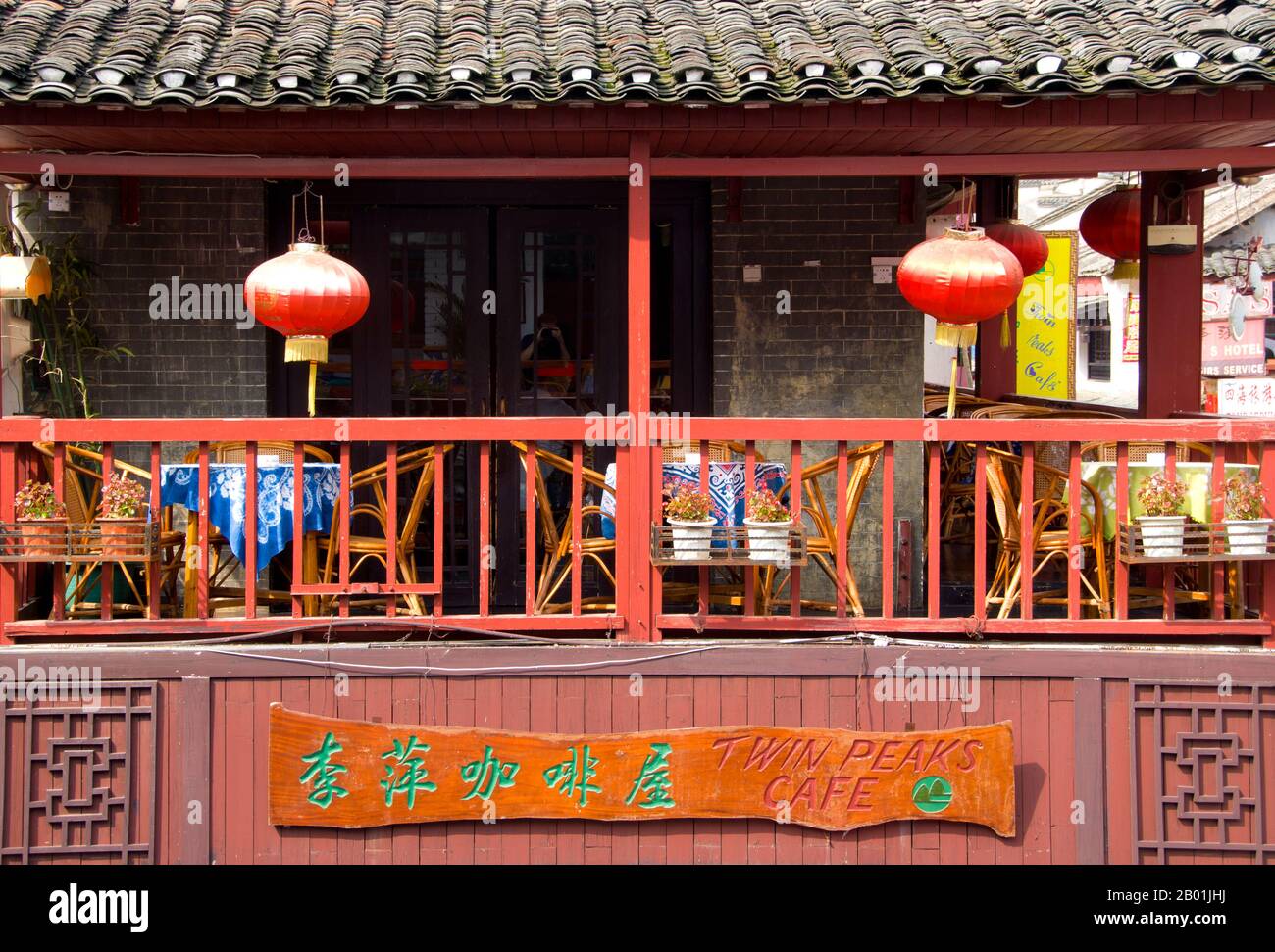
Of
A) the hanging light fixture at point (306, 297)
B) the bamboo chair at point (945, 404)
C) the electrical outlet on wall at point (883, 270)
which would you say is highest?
the electrical outlet on wall at point (883, 270)

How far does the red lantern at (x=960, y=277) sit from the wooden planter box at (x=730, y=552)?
1.28 metres

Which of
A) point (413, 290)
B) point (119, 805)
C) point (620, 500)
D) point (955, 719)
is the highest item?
point (413, 290)

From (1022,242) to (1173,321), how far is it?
149cm

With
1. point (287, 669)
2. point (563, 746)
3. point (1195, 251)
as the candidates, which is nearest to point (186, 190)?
point (287, 669)

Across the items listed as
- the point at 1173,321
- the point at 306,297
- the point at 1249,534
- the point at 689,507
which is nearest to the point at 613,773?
the point at 689,507

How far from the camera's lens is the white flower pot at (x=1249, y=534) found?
602cm

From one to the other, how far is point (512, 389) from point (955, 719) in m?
3.83

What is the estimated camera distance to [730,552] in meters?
6.07

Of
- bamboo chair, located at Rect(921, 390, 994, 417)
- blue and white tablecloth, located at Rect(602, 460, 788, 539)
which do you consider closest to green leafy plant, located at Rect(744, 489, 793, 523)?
blue and white tablecloth, located at Rect(602, 460, 788, 539)

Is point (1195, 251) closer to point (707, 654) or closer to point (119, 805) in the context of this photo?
point (707, 654)

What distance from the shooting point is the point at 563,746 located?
5965mm

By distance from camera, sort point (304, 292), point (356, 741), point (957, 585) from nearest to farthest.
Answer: point (356, 741) < point (304, 292) < point (957, 585)

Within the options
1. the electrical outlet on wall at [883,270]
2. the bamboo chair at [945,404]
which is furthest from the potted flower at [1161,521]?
the bamboo chair at [945,404]

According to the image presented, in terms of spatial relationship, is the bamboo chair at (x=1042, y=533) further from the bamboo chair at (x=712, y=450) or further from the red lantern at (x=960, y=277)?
the bamboo chair at (x=712, y=450)
